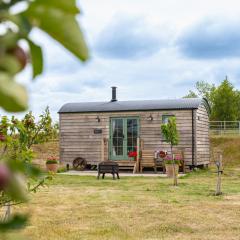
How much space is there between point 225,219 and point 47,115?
3.87m

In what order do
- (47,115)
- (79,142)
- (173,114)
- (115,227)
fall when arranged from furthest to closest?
1. (79,142)
2. (173,114)
3. (115,227)
4. (47,115)

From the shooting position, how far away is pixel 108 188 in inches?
511

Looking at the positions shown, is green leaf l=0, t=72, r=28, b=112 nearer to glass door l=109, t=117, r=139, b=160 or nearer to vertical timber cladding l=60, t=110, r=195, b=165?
vertical timber cladding l=60, t=110, r=195, b=165

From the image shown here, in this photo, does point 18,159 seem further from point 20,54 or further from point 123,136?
point 123,136

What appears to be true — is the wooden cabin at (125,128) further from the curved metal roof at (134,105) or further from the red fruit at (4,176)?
the red fruit at (4,176)

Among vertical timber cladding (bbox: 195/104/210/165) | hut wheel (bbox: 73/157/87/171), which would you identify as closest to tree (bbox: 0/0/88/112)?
vertical timber cladding (bbox: 195/104/210/165)

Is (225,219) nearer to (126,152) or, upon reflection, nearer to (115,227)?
(115,227)

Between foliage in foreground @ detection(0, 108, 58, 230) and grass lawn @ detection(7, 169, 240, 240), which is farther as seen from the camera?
grass lawn @ detection(7, 169, 240, 240)

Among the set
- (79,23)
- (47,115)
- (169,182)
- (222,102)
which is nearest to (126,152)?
(169,182)

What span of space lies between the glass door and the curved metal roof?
1.61 ft

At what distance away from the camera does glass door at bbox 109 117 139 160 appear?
19719 mm

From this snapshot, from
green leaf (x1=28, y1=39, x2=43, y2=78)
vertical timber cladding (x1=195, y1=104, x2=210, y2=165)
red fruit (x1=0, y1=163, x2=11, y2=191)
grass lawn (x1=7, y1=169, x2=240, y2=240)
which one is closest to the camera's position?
red fruit (x1=0, y1=163, x2=11, y2=191)

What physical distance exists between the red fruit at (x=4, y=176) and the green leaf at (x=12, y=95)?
0.04 metres

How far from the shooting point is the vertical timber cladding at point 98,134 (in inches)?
757
